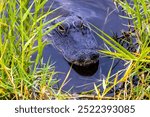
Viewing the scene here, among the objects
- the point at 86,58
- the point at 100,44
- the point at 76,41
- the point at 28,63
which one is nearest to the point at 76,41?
the point at 76,41

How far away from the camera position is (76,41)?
4660 millimetres

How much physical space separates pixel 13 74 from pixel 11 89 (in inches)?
4.9

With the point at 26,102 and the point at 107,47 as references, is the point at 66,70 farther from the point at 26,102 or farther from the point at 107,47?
the point at 26,102

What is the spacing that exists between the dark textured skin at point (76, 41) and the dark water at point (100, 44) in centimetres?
8

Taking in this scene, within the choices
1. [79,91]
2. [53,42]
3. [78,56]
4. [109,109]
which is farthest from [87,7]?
[109,109]

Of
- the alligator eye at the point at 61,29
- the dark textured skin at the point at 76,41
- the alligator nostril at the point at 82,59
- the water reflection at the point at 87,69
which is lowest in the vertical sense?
the water reflection at the point at 87,69

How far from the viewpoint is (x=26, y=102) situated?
319 centimetres

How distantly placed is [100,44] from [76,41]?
28cm

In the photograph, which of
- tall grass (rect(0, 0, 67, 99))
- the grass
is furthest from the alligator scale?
tall grass (rect(0, 0, 67, 99))

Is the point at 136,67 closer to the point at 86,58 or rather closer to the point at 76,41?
the point at 86,58

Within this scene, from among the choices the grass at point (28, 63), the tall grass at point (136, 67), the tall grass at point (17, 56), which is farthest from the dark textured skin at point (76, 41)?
the tall grass at point (17, 56)

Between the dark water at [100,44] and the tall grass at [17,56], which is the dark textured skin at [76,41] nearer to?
the dark water at [100,44]

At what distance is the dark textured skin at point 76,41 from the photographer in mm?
4387

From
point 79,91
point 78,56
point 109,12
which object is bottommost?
point 79,91
